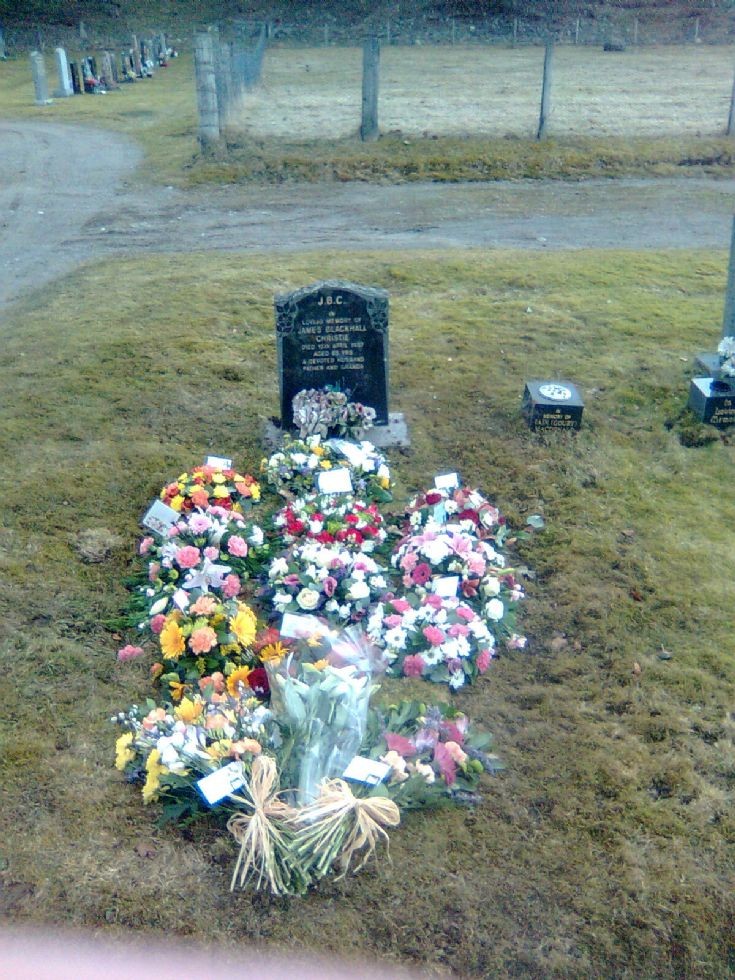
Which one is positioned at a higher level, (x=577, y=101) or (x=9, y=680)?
(x=577, y=101)

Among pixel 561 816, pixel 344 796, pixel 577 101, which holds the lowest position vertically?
pixel 561 816

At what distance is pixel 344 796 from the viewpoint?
436 centimetres

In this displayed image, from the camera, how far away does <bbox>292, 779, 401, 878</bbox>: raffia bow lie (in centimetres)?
422

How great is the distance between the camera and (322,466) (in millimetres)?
7363

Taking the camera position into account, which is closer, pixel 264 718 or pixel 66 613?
pixel 264 718

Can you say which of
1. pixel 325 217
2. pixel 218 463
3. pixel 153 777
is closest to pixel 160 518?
pixel 218 463

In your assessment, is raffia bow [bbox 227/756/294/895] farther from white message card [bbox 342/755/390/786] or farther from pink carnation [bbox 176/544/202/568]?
pink carnation [bbox 176/544/202/568]

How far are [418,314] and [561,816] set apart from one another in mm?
6903

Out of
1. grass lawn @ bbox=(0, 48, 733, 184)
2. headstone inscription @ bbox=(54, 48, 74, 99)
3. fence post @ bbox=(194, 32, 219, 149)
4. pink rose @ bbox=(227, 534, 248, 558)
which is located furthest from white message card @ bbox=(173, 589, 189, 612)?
headstone inscription @ bbox=(54, 48, 74, 99)

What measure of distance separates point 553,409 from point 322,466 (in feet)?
6.97

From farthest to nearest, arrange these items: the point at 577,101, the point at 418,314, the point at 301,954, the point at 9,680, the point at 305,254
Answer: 1. the point at 577,101
2. the point at 305,254
3. the point at 418,314
4. the point at 9,680
5. the point at 301,954

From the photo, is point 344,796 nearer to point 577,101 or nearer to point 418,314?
point 418,314

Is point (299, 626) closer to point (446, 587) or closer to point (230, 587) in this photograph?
point (230, 587)

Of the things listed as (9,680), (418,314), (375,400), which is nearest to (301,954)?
(9,680)
